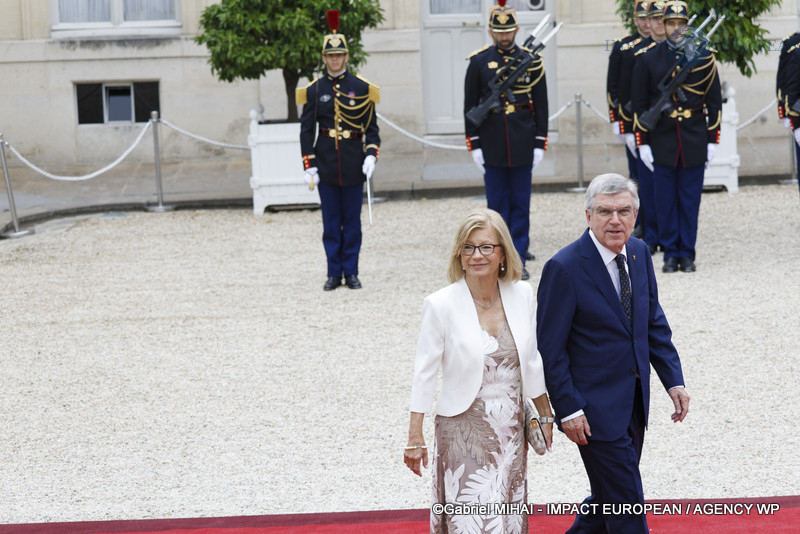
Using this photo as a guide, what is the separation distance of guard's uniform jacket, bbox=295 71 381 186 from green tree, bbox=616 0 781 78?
411 cm

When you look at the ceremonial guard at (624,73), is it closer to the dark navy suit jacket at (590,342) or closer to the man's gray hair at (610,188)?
the man's gray hair at (610,188)

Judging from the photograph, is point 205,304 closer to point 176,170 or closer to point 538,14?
point 176,170

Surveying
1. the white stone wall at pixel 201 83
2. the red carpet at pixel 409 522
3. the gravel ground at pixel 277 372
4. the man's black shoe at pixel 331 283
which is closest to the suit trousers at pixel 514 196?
the gravel ground at pixel 277 372

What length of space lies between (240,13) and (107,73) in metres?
4.56

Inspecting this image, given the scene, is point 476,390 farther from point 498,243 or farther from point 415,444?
point 498,243

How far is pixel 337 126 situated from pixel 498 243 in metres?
5.43

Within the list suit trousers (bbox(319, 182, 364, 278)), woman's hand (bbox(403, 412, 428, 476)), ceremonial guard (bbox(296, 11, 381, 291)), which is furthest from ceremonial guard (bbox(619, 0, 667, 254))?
woman's hand (bbox(403, 412, 428, 476))

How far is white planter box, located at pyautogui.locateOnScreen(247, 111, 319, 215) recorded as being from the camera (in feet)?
44.5

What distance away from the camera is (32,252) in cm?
1172

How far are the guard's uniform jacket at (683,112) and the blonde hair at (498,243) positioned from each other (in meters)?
5.79

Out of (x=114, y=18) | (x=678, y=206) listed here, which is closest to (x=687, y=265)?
(x=678, y=206)

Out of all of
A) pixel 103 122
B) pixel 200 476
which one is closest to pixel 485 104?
pixel 200 476

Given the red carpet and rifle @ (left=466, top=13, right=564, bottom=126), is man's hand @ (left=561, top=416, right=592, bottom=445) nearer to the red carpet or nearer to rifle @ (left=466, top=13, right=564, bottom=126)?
the red carpet

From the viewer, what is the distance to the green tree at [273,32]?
13.0 metres
